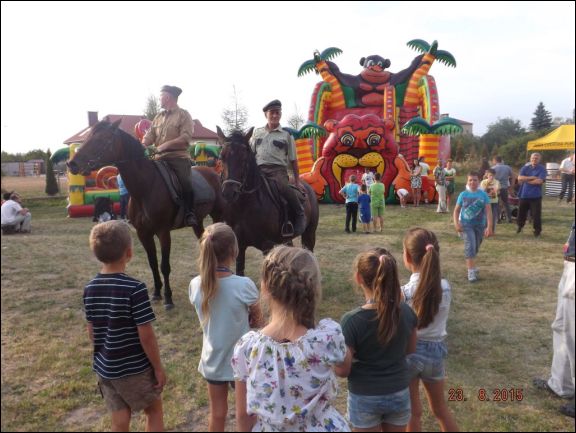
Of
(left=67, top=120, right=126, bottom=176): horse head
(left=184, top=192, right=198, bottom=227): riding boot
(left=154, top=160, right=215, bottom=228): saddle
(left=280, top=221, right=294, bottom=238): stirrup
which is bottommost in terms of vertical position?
(left=280, top=221, right=294, bottom=238): stirrup

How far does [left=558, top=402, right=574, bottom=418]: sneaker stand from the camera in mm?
2936

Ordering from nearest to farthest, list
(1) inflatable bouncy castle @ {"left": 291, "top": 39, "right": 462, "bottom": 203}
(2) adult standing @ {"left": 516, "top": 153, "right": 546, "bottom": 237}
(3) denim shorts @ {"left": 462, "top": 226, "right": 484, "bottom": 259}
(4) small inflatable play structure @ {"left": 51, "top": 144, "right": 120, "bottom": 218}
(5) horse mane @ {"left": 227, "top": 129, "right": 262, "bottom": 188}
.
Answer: (5) horse mane @ {"left": 227, "top": 129, "right": 262, "bottom": 188}, (3) denim shorts @ {"left": 462, "top": 226, "right": 484, "bottom": 259}, (2) adult standing @ {"left": 516, "top": 153, "right": 546, "bottom": 237}, (4) small inflatable play structure @ {"left": 51, "top": 144, "right": 120, "bottom": 218}, (1) inflatable bouncy castle @ {"left": 291, "top": 39, "right": 462, "bottom": 203}

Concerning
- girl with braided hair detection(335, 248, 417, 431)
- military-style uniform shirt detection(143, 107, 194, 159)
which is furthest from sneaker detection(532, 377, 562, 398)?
military-style uniform shirt detection(143, 107, 194, 159)

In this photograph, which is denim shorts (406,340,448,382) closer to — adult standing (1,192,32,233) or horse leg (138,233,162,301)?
horse leg (138,233,162,301)

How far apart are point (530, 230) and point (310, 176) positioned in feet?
26.3

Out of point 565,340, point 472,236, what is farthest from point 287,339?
point 472,236

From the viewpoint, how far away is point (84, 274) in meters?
7.11

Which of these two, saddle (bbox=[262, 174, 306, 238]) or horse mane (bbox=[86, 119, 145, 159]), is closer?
horse mane (bbox=[86, 119, 145, 159])

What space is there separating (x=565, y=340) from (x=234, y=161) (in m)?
3.43

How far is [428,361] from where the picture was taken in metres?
2.54

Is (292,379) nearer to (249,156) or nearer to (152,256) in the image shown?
(249,156)

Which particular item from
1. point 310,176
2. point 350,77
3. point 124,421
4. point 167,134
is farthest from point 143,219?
point 350,77

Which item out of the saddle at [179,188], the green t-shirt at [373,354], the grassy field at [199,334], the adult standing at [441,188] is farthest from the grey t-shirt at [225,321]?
the adult standing at [441,188]

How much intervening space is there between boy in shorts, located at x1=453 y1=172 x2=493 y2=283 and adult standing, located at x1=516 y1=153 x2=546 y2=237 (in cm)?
407
